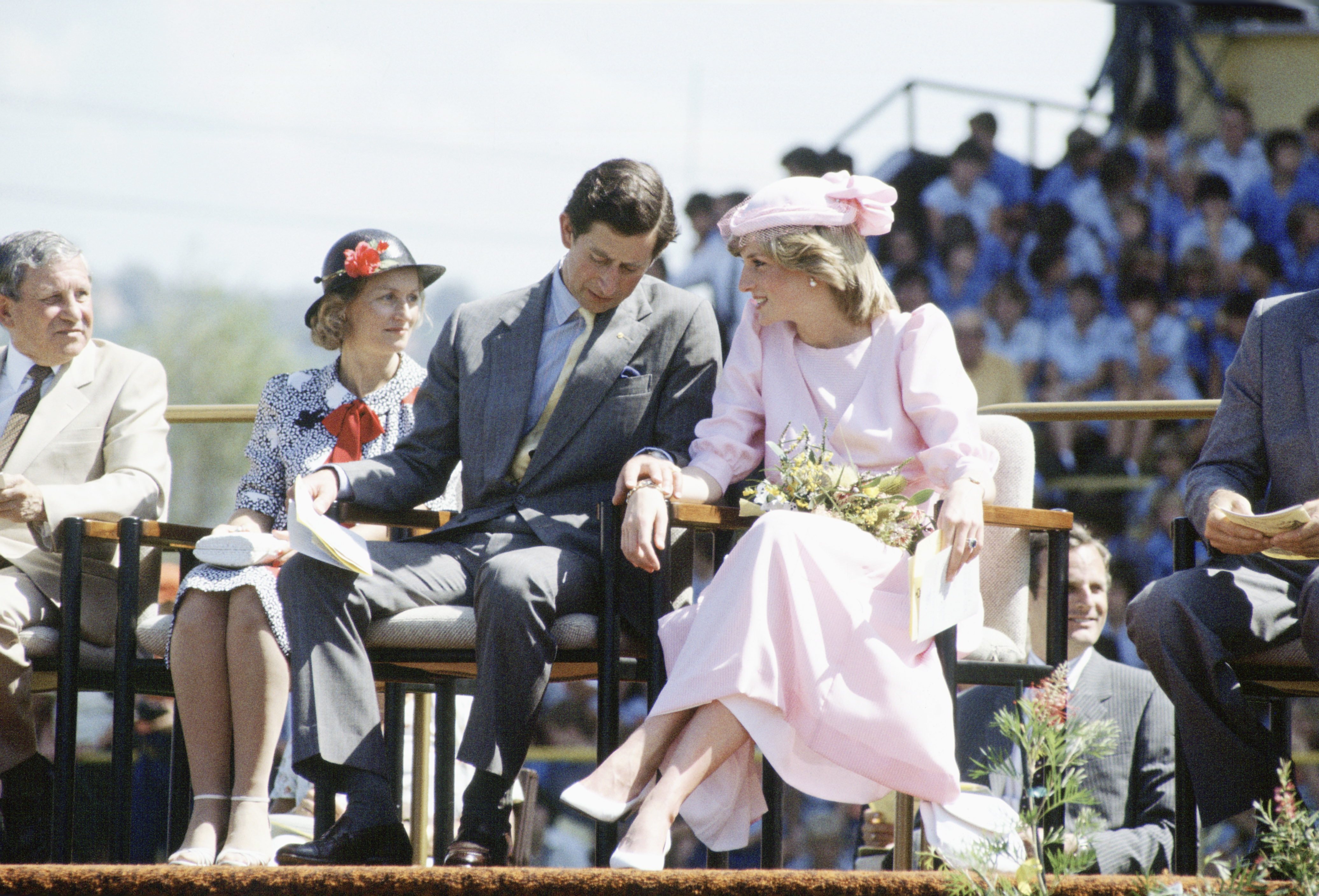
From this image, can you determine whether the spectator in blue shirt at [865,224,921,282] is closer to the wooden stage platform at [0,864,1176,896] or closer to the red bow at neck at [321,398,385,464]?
the red bow at neck at [321,398,385,464]

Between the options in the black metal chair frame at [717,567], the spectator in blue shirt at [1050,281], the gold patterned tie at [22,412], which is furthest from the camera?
the spectator in blue shirt at [1050,281]

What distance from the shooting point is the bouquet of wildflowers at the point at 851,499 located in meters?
2.72

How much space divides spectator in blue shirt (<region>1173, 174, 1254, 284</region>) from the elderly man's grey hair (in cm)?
494

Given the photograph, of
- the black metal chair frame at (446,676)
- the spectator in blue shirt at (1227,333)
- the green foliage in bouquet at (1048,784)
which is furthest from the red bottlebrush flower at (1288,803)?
the spectator in blue shirt at (1227,333)

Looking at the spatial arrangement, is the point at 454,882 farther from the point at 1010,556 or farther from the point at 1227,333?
the point at 1227,333

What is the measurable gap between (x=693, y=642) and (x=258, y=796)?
0.87 metres

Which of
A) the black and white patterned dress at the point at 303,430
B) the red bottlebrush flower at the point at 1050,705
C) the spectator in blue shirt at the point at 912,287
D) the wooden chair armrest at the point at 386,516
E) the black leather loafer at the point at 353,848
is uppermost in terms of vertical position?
the spectator in blue shirt at the point at 912,287

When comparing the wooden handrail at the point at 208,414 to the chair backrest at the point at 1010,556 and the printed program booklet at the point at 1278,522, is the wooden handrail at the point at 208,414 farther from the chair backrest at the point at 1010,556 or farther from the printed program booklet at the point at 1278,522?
the printed program booklet at the point at 1278,522

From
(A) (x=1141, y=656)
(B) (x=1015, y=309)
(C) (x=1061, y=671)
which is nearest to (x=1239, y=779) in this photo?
(A) (x=1141, y=656)

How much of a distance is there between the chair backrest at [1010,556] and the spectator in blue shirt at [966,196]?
410 cm

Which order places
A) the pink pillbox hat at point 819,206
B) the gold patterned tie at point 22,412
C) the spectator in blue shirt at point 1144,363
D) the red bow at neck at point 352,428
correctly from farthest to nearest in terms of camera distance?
the spectator in blue shirt at point 1144,363, the red bow at neck at point 352,428, the gold patterned tie at point 22,412, the pink pillbox hat at point 819,206

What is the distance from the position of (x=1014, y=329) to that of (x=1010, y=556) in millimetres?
3810

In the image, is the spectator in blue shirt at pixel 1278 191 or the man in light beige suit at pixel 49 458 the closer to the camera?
the man in light beige suit at pixel 49 458

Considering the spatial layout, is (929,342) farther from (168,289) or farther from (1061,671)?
(168,289)
